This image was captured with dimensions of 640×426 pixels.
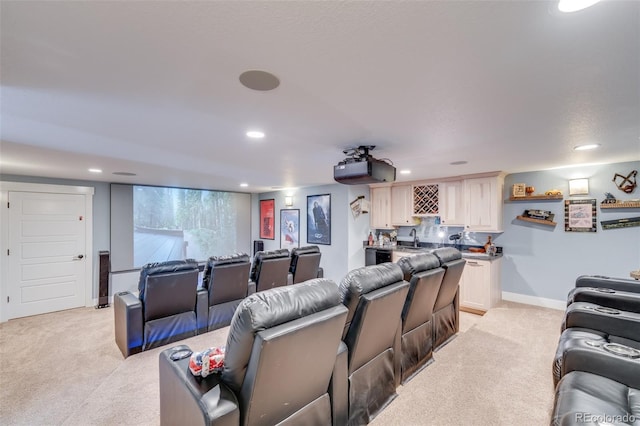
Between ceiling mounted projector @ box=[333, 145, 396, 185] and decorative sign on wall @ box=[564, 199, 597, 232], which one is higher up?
ceiling mounted projector @ box=[333, 145, 396, 185]

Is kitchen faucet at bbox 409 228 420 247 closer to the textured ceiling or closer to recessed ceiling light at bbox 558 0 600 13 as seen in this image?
the textured ceiling

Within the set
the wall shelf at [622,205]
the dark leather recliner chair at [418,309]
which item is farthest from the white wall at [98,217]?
the wall shelf at [622,205]

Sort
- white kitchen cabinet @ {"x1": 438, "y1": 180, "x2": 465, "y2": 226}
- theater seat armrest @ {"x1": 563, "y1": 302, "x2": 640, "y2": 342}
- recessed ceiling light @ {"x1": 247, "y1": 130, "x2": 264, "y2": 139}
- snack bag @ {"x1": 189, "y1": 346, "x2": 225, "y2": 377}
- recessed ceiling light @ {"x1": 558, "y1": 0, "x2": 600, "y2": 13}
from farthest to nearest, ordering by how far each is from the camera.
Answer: white kitchen cabinet @ {"x1": 438, "y1": 180, "x2": 465, "y2": 226} < recessed ceiling light @ {"x1": 247, "y1": 130, "x2": 264, "y2": 139} < theater seat armrest @ {"x1": 563, "y1": 302, "x2": 640, "y2": 342} < snack bag @ {"x1": 189, "y1": 346, "x2": 225, "y2": 377} < recessed ceiling light @ {"x1": 558, "y1": 0, "x2": 600, "y2": 13}

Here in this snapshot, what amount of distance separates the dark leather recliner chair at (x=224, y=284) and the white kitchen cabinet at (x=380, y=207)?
347cm

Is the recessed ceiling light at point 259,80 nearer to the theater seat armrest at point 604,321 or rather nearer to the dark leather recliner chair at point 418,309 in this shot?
the dark leather recliner chair at point 418,309

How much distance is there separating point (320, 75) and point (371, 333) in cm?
174

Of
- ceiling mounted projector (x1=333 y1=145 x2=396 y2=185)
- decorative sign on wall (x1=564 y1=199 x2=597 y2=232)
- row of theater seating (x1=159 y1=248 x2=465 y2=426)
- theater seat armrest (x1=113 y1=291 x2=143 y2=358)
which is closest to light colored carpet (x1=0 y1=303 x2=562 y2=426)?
theater seat armrest (x1=113 y1=291 x2=143 y2=358)

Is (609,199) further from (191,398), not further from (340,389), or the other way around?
(191,398)

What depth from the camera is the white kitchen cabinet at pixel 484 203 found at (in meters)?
4.80

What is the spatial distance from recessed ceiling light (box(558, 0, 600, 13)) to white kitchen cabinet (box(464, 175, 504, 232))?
4.31 metres

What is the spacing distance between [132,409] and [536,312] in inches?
214

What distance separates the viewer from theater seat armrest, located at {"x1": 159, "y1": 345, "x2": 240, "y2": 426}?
48.9 inches

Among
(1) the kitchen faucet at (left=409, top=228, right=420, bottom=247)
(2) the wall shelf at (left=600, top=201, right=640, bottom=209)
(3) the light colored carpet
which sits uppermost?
(2) the wall shelf at (left=600, top=201, right=640, bottom=209)

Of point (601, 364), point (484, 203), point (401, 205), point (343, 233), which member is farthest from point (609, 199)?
point (343, 233)
